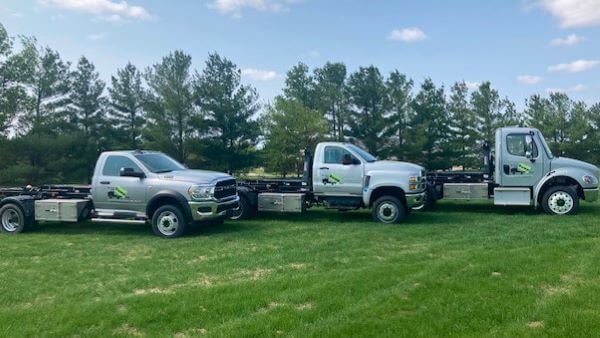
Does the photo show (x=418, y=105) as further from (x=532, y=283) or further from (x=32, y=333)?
(x=32, y=333)

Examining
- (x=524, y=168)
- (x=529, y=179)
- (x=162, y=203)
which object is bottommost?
(x=162, y=203)

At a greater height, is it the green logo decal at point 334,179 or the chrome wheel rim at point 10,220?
the green logo decal at point 334,179

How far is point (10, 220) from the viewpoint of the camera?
1273 cm

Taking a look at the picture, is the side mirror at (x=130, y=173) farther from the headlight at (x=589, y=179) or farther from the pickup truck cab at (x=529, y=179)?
the headlight at (x=589, y=179)

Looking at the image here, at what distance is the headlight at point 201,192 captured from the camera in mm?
11133

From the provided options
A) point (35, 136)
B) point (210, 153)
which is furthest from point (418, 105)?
point (35, 136)

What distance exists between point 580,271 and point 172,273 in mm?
5952

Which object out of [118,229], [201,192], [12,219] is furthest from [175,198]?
[12,219]

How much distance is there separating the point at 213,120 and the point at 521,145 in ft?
88.3

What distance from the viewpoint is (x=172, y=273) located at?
7.71 m

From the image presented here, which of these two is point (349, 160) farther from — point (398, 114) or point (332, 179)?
point (398, 114)

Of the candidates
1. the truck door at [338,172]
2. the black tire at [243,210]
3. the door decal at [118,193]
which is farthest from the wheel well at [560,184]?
the door decal at [118,193]

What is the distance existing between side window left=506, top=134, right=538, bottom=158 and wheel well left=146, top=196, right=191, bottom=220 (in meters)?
8.88

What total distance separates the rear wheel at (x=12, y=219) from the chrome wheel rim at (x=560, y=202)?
13.6m
